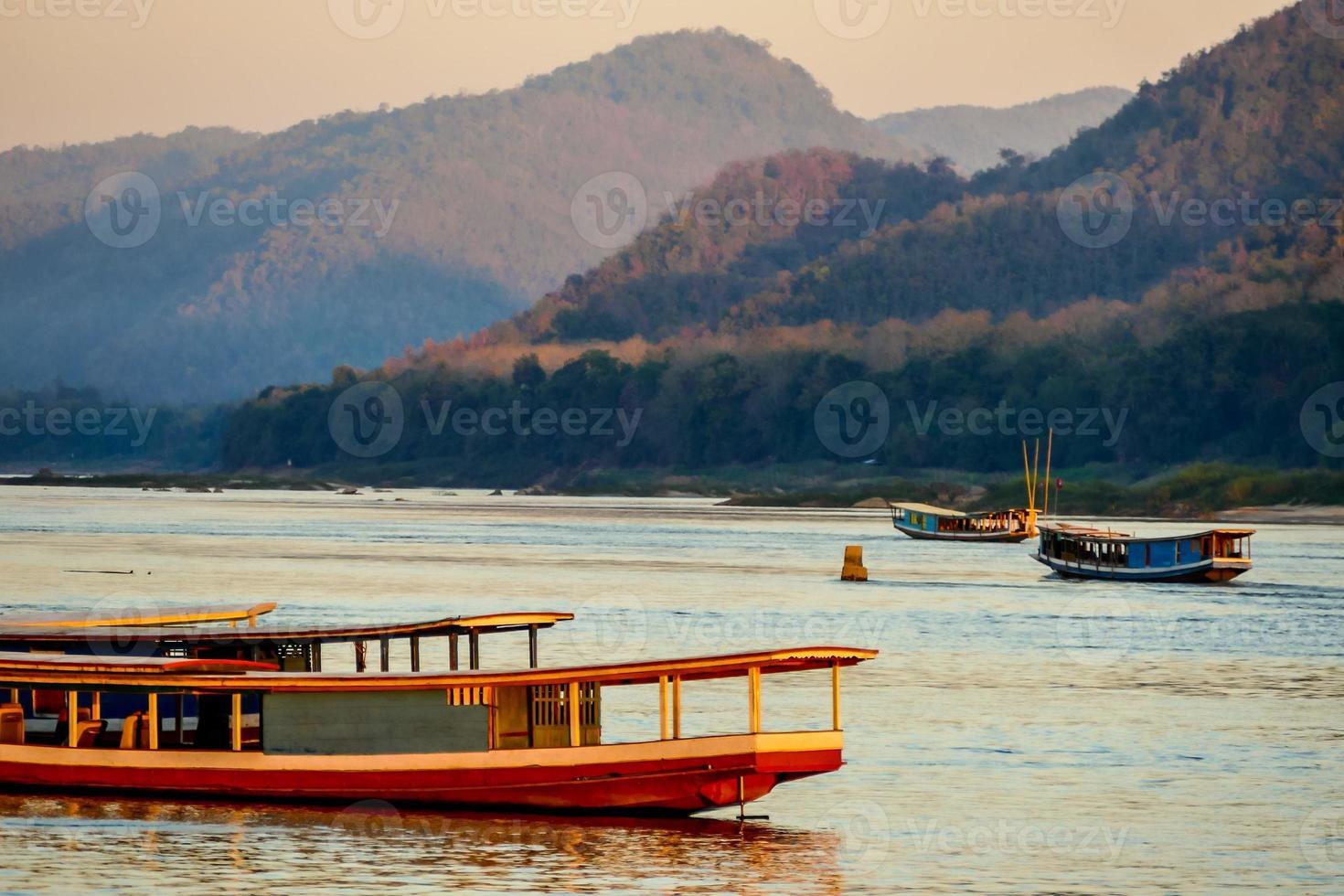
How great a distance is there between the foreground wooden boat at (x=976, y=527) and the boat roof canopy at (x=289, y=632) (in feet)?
323

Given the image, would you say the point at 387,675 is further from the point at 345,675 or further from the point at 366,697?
the point at 345,675

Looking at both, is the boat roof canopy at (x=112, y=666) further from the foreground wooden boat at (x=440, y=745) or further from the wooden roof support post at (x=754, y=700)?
the wooden roof support post at (x=754, y=700)

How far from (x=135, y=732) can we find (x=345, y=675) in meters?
3.90

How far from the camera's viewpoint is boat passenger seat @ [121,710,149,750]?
3378cm

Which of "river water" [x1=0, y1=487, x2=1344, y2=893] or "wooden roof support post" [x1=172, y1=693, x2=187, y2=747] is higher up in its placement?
"wooden roof support post" [x1=172, y1=693, x2=187, y2=747]

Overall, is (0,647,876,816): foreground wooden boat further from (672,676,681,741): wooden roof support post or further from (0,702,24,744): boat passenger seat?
(0,702,24,744): boat passenger seat

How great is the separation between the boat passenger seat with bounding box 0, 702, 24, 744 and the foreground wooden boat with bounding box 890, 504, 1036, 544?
Answer: 10451cm

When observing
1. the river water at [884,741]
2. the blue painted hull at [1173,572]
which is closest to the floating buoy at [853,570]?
the river water at [884,741]

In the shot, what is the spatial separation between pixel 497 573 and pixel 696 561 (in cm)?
1800

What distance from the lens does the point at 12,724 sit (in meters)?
34.2

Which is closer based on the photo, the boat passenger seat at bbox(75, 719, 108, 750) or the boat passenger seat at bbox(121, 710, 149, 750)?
the boat passenger seat at bbox(121, 710, 149, 750)

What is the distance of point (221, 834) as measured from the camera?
3197cm

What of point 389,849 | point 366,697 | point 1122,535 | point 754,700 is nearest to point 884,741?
point 754,700

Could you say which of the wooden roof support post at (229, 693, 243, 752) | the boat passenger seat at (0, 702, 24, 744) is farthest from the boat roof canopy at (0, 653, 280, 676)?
the boat passenger seat at (0, 702, 24, 744)
